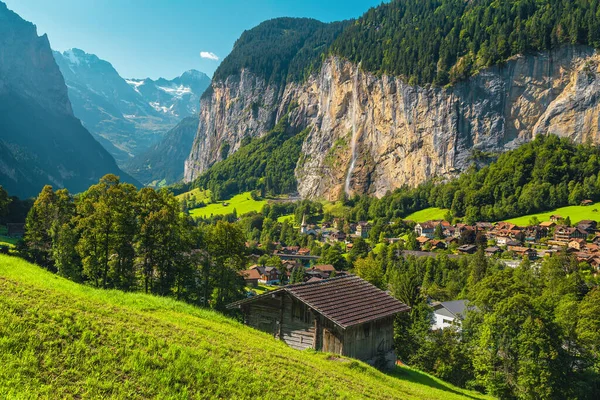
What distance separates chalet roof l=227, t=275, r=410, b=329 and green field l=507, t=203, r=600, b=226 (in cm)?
9071

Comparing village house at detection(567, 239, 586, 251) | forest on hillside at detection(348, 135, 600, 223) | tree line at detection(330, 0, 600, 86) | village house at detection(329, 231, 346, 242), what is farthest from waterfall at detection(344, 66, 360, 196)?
village house at detection(567, 239, 586, 251)

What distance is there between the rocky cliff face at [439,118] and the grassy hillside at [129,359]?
13078cm

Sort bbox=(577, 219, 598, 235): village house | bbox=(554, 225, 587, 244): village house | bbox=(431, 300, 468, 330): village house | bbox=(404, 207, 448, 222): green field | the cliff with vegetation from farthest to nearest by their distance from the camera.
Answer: bbox=(404, 207, 448, 222): green field < the cliff with vegetation < bbox=(577, 219, 598, 235): village house < bbox=(554, 225, 587, 244): village house < bbox=(431, 300, 468, 330): village house

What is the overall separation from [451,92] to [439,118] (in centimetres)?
914

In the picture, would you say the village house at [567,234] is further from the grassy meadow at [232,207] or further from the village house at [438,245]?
the grassy meadow at [232,207]

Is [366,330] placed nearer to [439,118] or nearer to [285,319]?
[285,319]

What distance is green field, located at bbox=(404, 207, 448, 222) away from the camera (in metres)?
121

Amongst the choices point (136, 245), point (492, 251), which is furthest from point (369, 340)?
point (492, 251)

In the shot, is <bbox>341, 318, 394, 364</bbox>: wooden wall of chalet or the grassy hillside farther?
<bbox>341, 318, 394, 364</bbox>: wooden wall of chalet

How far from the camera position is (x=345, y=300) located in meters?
20.6

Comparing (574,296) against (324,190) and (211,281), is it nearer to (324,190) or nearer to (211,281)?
(211,281)

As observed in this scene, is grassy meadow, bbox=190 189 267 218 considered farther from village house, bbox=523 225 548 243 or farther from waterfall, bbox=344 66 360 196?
village house, bbox=523 225 548 243

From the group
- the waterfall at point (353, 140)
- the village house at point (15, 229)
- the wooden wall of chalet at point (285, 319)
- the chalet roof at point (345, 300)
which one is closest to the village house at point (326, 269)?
the village house at point (15, 229)

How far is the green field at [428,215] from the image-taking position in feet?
395
